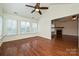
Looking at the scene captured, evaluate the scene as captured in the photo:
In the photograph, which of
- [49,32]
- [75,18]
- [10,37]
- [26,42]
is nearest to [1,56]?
[10,37]

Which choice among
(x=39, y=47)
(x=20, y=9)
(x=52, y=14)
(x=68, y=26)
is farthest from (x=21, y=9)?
(x=68, y=26)

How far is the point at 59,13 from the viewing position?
5.51ft

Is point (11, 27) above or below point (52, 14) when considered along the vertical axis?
below

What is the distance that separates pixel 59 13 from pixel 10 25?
3.30 ft

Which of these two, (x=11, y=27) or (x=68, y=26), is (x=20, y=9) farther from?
(x=68, y=26)

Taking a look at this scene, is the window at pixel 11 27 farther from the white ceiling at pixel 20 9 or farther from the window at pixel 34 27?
the window at pixel 34 27

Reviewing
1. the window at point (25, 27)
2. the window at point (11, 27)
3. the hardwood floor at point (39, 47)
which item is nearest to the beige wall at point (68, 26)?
the hardwood floor at point (39, 47)

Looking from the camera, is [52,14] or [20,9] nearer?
[20,9]

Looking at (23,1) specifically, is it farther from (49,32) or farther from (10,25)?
(49,32)

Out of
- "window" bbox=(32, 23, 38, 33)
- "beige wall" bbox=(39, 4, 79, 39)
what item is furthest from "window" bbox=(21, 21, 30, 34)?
"beige wall" bbox=(39, 4, 79, 39)

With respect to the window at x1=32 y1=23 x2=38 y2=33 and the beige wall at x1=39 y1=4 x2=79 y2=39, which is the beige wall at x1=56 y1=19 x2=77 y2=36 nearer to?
the beige wall at x1=39 y1=4 x2=79 y2=39

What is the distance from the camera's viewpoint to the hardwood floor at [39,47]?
5.10ft

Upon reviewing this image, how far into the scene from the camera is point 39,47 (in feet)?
5.36

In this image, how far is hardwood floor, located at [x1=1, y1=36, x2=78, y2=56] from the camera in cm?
155
